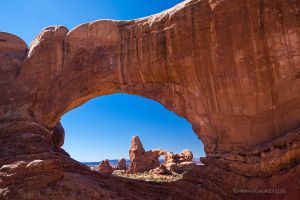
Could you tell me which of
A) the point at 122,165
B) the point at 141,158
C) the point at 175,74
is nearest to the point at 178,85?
the point at 175,74

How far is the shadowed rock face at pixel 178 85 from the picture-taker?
12500mm

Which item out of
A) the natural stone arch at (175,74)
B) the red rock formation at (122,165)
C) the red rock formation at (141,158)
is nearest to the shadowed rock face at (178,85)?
the natural stone arch at (175,74)

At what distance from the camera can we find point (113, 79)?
1767cm

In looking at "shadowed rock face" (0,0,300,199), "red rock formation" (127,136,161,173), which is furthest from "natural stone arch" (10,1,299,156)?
"red rock formation" (127,136,161,173)

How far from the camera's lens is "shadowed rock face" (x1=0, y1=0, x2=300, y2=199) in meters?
12.5

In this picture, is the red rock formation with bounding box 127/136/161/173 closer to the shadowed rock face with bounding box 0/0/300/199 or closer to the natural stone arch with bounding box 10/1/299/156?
the shadowed rock face with bounding box 0/0/300/199

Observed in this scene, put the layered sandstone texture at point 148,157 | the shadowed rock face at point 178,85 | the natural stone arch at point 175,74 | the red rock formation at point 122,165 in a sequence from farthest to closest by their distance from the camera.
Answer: the red rock formation at point 122,165 → the layered sandstone texture at point 148,157 → the natural stone arch at point 175,74 → the shadowed rock face at point 178,85

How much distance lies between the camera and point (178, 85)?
15.9 m

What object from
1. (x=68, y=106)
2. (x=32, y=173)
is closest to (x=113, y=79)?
(x=68, y=106)

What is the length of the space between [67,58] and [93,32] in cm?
236

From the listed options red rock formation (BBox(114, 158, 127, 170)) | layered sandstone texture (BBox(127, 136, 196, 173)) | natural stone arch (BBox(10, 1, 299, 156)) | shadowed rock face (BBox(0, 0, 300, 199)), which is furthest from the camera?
red rock formation (BBox(114, 158, 127, 170))

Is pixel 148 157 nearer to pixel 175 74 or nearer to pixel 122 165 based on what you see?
pixel 122 165

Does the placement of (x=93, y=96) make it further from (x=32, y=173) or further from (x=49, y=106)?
(x=32, y=173)

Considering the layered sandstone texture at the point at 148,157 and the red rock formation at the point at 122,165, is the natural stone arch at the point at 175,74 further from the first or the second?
the red rock formation at the point at 122,165
